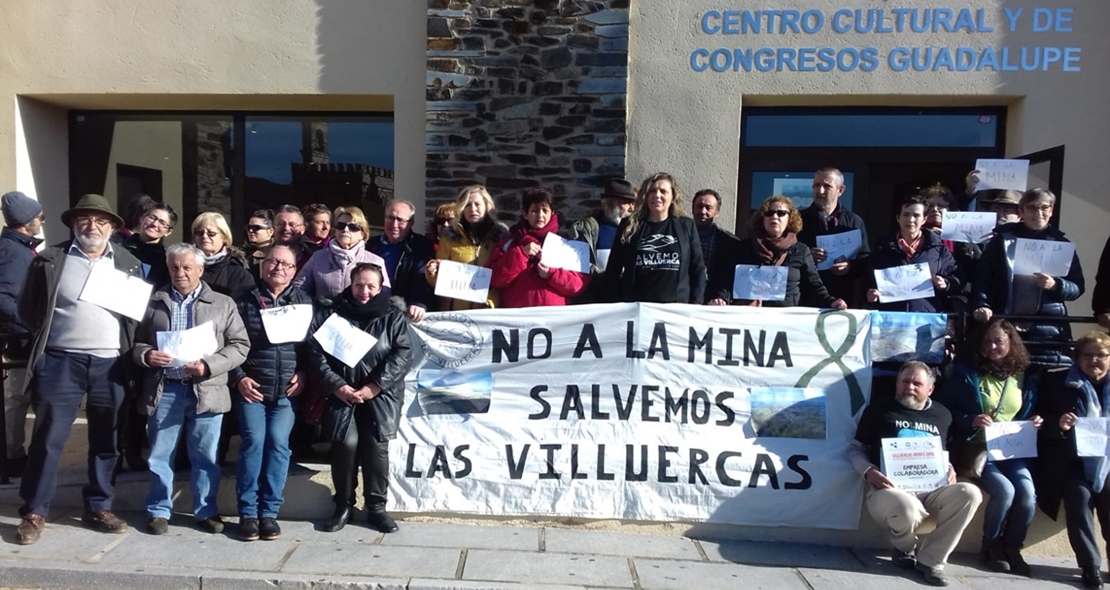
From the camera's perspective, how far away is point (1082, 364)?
4645 mm

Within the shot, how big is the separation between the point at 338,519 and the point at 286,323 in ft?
4.17

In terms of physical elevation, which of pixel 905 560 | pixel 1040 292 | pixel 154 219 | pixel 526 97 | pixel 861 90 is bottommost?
pixel 905 560

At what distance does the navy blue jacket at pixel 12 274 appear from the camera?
16.6 feet

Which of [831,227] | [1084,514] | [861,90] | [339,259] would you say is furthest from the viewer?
[861,90]

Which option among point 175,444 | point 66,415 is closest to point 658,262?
point 175,444

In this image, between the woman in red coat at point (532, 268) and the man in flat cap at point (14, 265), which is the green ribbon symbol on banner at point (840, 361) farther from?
the man in flat cap at point (14, 265)

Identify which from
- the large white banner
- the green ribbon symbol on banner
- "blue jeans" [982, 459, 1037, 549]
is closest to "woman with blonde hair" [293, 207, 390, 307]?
the large white banner

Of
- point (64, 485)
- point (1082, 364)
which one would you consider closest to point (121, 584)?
point (64, 485)

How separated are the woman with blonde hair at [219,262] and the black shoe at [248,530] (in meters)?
1.43

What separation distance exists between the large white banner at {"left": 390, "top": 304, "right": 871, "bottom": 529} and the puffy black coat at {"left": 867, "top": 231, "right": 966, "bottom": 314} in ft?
1.61

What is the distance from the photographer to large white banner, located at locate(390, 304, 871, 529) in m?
4.96

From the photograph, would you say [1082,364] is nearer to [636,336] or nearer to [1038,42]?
[636,336]

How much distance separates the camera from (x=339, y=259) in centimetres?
525

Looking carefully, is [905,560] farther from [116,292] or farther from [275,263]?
[116,292]
